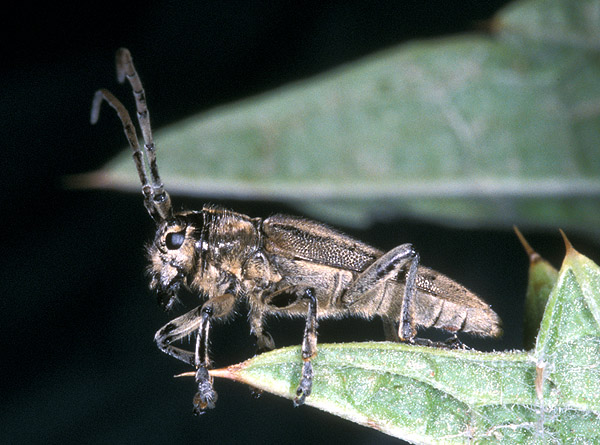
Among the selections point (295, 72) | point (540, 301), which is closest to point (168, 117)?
point (295, 72)

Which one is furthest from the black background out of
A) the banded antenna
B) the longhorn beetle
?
the banded antenna

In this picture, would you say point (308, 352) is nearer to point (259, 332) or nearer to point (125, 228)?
point (259, 332)

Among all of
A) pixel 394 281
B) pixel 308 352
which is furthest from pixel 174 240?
pixel 308 352

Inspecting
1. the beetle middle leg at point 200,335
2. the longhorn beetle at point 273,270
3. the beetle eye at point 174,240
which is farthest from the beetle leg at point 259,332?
the beetle eye at point 174,240

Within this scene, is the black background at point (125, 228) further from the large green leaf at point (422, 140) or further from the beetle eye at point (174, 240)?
the beetle eye at point (174, 240)

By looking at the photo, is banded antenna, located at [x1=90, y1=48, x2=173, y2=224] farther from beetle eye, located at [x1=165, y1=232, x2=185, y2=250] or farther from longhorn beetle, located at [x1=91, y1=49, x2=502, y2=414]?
beetle eye, located at [x1=165, y1=232, x2=185, y2=250]

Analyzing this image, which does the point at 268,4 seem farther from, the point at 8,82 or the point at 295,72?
the point at 8,82

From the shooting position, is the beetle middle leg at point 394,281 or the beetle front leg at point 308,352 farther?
the beetle middle leg at point 394,281
